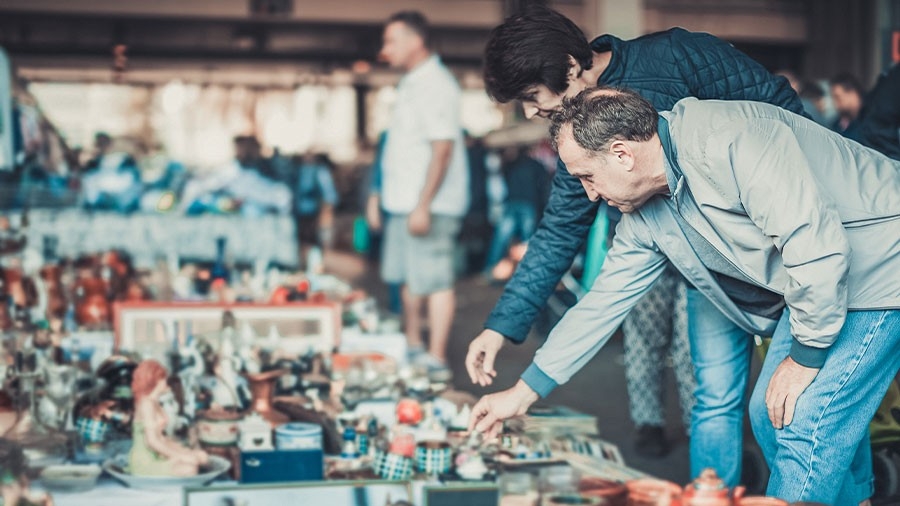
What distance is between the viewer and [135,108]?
67.1ft

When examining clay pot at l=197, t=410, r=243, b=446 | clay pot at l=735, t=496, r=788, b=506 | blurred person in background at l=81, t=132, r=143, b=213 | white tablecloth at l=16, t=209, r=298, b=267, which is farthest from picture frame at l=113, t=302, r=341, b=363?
blurred person in background at l=81, t=132, r=143, b=213

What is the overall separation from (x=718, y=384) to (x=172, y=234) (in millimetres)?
3615

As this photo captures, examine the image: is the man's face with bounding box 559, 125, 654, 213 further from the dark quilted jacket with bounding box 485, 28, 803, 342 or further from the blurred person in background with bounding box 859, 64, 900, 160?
the blurred person in background with bounding box 859, 64, 900, 160

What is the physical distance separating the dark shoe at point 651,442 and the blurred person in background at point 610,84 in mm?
1218

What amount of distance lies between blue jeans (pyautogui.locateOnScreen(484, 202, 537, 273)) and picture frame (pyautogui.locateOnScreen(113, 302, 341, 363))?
5940mm

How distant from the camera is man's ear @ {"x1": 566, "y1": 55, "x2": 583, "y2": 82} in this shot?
2213mm

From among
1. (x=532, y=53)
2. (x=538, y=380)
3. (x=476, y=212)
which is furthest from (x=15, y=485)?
(x=476, y=212)

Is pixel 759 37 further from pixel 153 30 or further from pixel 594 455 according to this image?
pixel 594 455

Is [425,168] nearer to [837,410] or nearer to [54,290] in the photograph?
[54,290]

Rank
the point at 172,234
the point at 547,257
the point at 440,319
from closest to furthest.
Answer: the point at 547,257 → the point at 440,319 → the point at 172,234

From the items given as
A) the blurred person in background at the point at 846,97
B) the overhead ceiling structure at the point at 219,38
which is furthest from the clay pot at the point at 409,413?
the overhead ceiling structure at the point at 219,38

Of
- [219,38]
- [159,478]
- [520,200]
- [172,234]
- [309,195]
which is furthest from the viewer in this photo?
[219,38]

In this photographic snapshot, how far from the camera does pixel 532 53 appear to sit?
2.17m

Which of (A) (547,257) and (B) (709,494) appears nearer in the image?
(B) (709,494)
